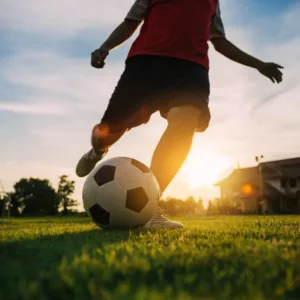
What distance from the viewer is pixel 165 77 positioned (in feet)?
14.5

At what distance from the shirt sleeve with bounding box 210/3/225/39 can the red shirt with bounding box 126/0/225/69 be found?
0.95ft

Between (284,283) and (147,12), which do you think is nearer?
(284,283)

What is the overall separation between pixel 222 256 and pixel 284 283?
0.54 meters

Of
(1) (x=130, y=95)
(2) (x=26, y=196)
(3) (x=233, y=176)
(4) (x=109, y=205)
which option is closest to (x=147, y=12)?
(1) (x=130, y=95)

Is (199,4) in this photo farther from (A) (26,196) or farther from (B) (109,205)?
(A) (26,196)

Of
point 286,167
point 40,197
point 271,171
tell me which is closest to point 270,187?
point 271,171

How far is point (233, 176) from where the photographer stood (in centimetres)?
5484

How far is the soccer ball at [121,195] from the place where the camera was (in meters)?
3.91

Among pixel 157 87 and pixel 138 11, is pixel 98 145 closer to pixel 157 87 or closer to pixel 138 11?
pixel 157 87

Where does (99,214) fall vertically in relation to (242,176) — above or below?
below

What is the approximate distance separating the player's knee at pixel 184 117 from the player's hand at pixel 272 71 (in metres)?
1.20

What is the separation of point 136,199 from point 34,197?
2941 inches

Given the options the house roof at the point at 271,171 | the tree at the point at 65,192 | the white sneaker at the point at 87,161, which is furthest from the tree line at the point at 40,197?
the white sneaker at the point at 87,161

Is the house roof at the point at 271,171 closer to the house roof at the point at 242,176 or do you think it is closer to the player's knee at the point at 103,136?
the house roof at the point at 242,176
